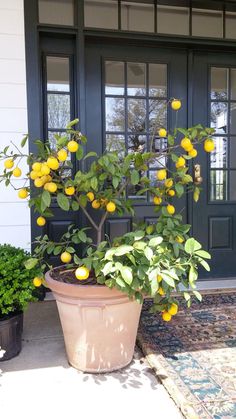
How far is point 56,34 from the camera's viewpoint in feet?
9.07

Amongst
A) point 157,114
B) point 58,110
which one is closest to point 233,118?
point 157,114

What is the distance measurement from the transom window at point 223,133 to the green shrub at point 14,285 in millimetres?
1871

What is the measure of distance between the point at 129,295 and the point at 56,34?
209 centimetres

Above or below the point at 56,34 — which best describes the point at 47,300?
below

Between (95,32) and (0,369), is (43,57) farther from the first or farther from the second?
(0,369)

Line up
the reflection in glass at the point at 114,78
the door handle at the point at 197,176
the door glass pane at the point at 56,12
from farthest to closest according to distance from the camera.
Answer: the door handle at the point at 197,176 < the reflection in glass at the point at 114,78 < the door glass pane at the point at 56,12

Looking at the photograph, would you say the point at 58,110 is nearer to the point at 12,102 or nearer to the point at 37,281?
the point at 12,102

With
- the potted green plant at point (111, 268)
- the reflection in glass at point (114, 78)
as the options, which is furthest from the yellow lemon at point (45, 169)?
the reflection in glass at point (114, 78)

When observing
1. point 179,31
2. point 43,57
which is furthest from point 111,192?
point 179,31

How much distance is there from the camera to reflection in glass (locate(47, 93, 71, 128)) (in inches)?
114

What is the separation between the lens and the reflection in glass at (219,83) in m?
3.19

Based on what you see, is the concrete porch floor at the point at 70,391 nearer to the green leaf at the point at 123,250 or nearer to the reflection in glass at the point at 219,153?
the green leaf at the point at 123,250

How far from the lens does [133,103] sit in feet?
9.94

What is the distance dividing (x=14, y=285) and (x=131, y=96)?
5.97ft
